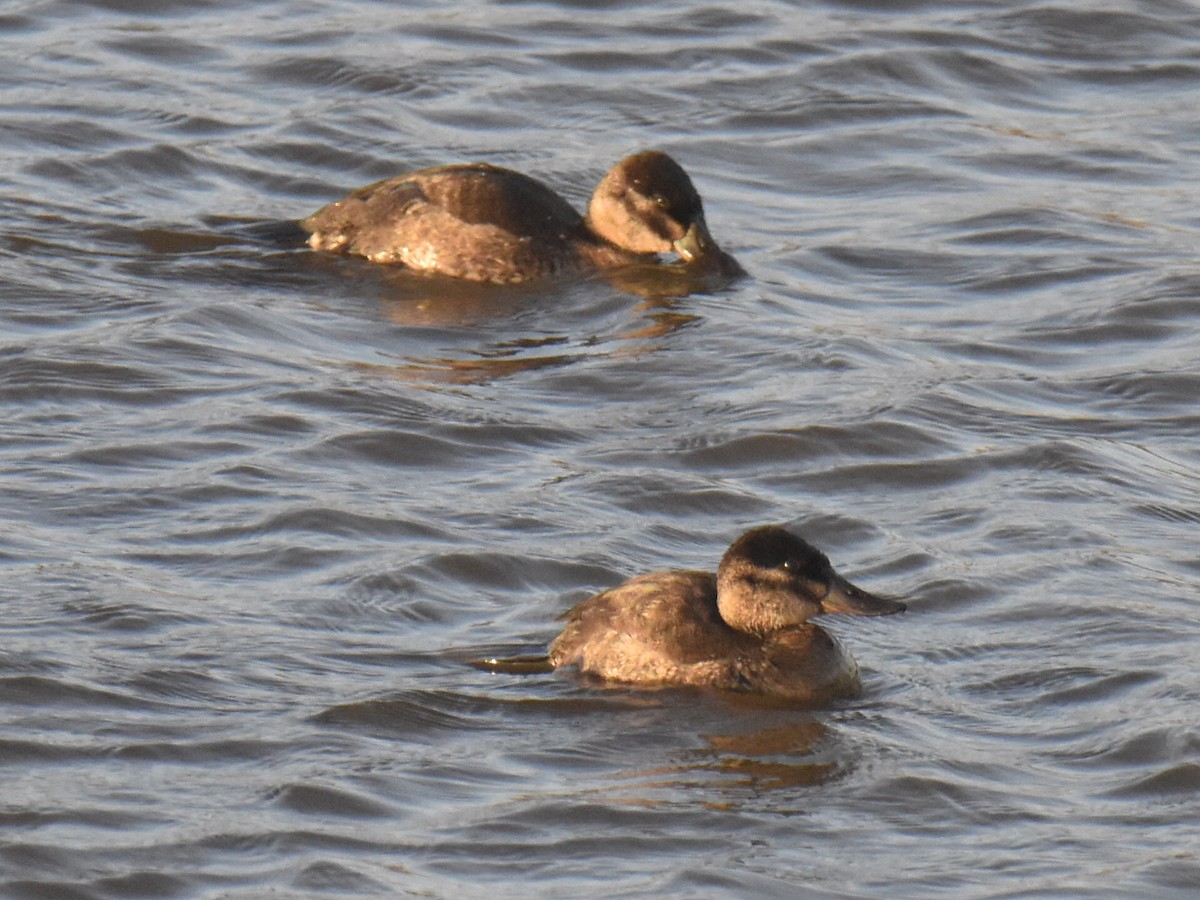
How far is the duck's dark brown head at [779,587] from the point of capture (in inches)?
295

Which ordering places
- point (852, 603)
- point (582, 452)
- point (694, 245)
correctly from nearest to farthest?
1. point (852, 603)
2. point (582, 452)
3. point (694, 245)

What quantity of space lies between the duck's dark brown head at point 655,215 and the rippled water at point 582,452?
40 cm

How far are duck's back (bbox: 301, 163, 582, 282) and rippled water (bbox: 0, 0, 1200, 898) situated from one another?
17cm

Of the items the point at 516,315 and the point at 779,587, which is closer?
the point at 779,587

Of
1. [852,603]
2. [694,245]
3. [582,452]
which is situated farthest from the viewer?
[694,245]

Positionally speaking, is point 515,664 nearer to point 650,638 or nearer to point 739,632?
point 650,638

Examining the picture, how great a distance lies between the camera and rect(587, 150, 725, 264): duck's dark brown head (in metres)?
12.1

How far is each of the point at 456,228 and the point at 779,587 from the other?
4.58 m

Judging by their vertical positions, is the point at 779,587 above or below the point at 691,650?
above

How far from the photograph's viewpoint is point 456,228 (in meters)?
11.7

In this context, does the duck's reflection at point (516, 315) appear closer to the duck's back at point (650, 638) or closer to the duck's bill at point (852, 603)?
the duck's back at point (650, 638)

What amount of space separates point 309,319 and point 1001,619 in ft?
13.3

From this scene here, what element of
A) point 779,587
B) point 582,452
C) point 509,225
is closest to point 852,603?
point 779,587

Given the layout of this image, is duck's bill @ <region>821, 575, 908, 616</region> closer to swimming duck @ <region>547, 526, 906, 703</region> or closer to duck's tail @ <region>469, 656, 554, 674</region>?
swimming duck @ <region>547, 526, 906, 703</region>
